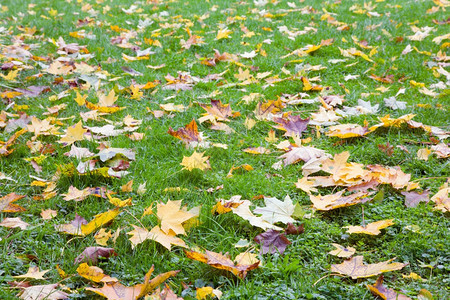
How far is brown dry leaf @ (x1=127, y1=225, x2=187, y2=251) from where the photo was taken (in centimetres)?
157

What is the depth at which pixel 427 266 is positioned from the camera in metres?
1.45

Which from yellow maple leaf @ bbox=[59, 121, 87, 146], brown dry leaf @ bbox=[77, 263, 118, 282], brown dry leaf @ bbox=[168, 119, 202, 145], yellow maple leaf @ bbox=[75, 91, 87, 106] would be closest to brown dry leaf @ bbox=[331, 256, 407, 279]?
brown dry leaf @ bbox=[77, 263, 118, 282]

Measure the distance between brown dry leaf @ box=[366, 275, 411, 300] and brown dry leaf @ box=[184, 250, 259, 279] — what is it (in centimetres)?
41

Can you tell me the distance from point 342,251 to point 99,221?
40.0 inches

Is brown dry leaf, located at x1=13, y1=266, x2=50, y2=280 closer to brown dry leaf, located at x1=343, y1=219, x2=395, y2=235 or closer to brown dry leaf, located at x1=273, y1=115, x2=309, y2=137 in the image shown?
brown dry leaf, located at x1=343, y1=219, x2=395, y2=235

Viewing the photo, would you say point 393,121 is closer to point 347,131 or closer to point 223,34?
point 347,131

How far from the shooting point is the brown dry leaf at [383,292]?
4.30ft

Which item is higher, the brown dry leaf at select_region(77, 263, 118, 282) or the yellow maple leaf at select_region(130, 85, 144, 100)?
the brown dry leaf at select_region(77, 263, 118, 282)

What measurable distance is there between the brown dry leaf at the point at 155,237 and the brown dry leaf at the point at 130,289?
19 cm

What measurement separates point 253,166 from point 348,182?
0.55 meters

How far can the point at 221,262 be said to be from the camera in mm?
1440

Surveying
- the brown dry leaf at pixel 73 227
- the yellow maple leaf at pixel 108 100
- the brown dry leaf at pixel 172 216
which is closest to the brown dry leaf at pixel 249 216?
the brown dry leaf at pixel 172 216

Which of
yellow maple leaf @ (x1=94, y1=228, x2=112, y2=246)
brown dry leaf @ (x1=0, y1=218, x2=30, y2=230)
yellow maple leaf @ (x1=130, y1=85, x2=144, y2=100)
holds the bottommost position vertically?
yellow maple leaf @ (x1=130, y1=85, x2=144, y2=100)

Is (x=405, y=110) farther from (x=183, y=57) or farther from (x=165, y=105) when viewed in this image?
(x=183, y=57)
